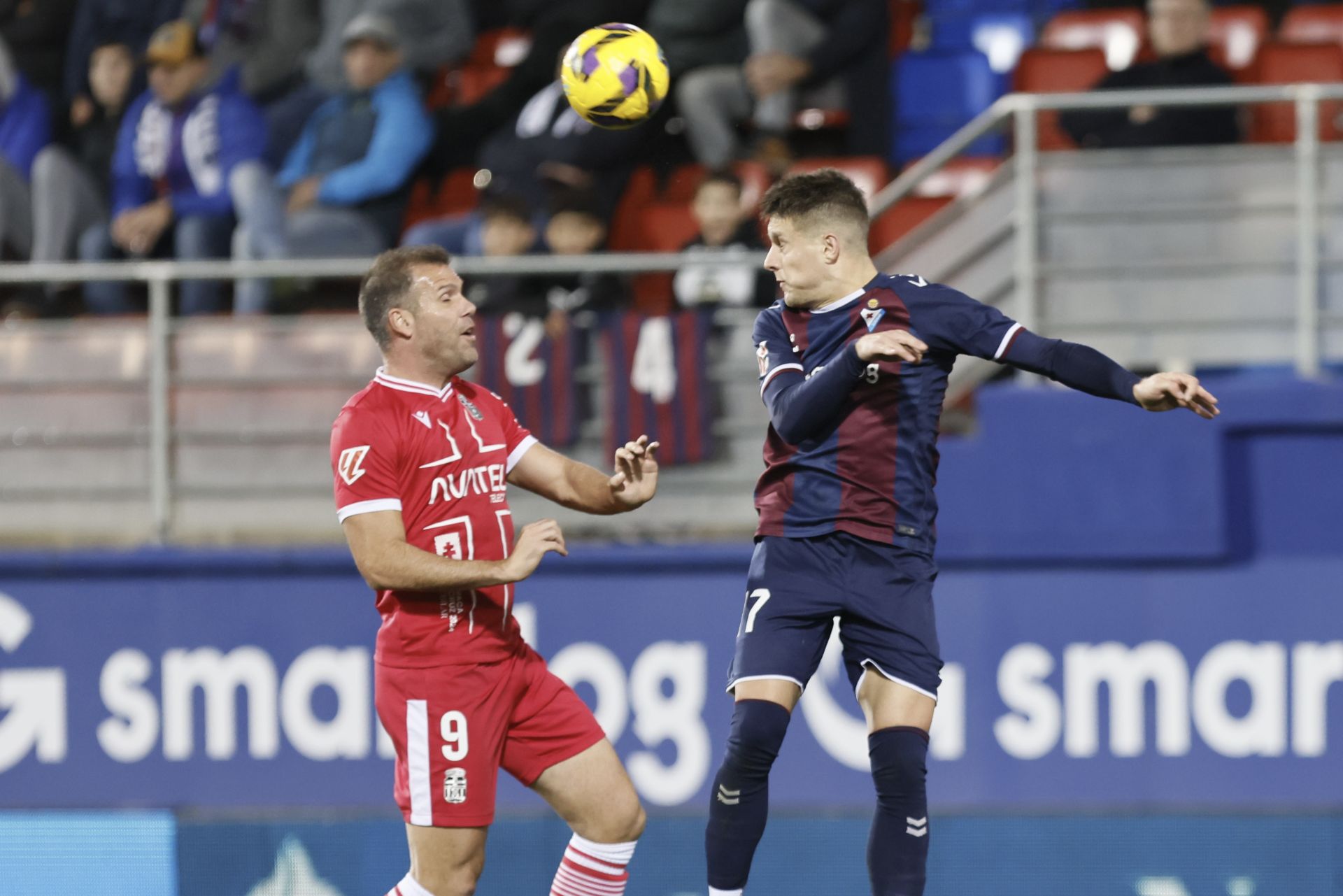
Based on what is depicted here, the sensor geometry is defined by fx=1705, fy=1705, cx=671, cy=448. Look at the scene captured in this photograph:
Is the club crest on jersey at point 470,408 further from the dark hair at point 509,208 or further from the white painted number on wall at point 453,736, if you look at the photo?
the dark hair at point 509,208

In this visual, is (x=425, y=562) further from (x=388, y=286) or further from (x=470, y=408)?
(x=388, y=286)

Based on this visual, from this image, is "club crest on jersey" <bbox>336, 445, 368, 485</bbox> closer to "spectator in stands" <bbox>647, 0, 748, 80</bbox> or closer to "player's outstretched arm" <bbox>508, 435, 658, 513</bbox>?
"player's outstretched arm" <bbox>508, 435, 658, 513</bbox>

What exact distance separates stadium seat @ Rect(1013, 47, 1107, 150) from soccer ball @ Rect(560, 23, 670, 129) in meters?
3.42

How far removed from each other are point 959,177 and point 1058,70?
0.75 metres

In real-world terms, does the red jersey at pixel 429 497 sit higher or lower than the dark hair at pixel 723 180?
lower

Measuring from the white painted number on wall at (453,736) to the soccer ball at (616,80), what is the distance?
2150 mm

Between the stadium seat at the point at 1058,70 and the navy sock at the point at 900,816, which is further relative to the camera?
the stadium seat at the point at 1058,70

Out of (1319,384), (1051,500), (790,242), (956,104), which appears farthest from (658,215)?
(790,242)

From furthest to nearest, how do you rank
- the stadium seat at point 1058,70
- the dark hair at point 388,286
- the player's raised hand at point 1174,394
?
1. the stadium seat at point 1058,70
2. the dark hair at point 388,286
3. the player's raised hand at point 1174,394

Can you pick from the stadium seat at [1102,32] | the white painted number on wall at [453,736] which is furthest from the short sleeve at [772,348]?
the stadium seat at [1102,32]

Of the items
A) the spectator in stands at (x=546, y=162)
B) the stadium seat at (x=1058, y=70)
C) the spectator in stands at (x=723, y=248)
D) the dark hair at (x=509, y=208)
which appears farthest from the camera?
the stadium seat at (x=1058, y=70)

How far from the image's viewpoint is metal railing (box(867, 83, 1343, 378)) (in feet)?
20.6

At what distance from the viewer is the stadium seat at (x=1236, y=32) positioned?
8523mm

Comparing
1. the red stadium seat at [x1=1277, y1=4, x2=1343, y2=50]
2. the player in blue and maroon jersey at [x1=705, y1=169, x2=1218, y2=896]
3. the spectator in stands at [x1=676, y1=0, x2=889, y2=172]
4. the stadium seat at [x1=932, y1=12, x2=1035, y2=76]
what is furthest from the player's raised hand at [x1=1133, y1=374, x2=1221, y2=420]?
the stadium seat at [x1=932, y1=12, x2=1035, y2=76]
